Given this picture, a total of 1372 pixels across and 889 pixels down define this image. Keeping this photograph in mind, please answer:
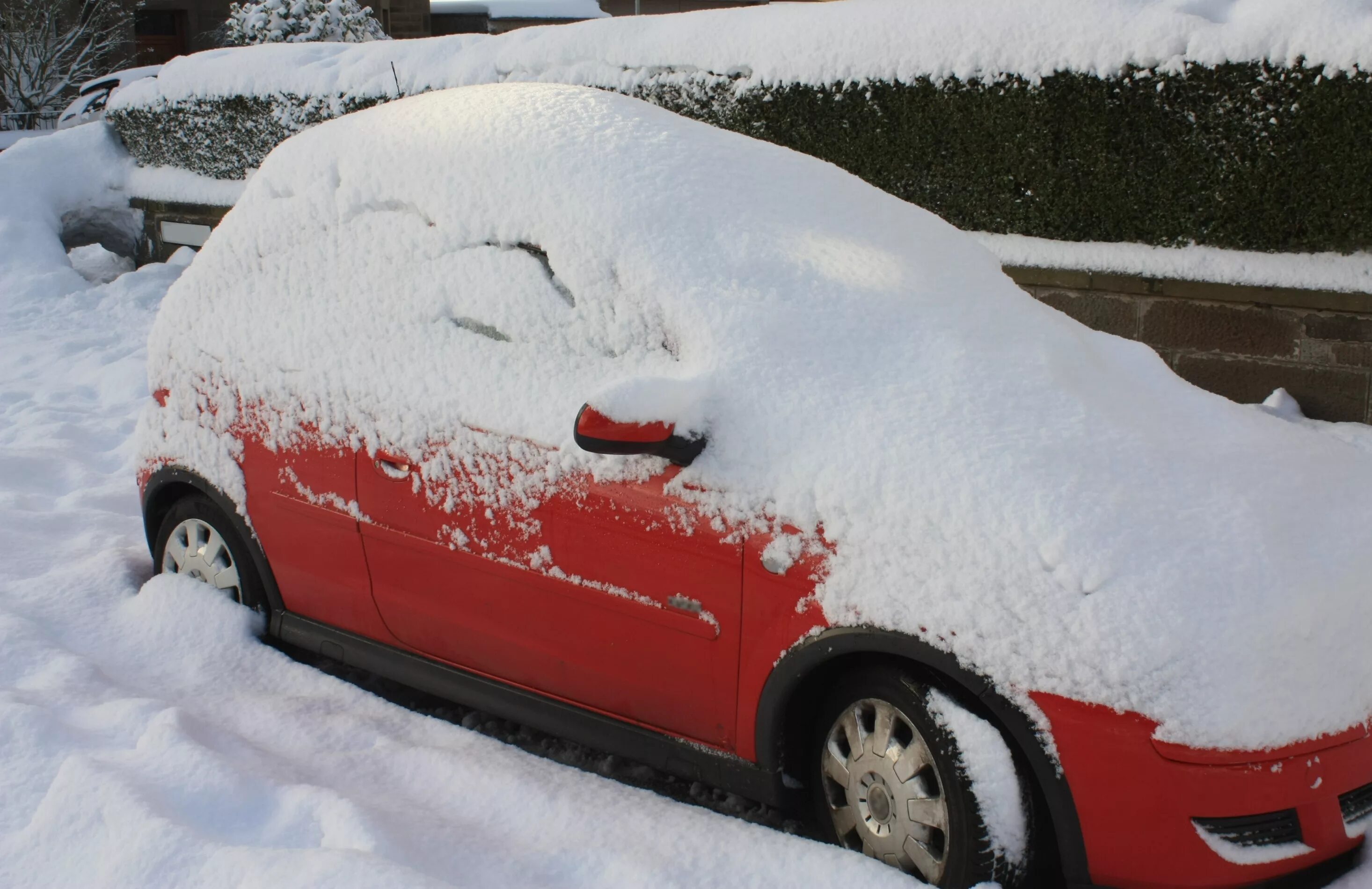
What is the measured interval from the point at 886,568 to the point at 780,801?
66 centimetres

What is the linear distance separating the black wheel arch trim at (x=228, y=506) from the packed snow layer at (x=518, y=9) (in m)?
28.9

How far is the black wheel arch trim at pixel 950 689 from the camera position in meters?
2.40

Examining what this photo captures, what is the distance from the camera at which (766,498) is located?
8.84ft

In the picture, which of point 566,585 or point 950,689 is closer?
point 950,689

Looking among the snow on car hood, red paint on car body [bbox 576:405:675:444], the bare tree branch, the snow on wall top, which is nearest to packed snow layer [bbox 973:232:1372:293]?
the snow on wall top

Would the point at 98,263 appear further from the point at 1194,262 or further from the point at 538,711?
the point at 538,711

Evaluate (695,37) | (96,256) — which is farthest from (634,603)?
(96,256)

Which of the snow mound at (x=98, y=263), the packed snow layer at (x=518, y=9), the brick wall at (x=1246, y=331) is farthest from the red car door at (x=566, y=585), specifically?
the packed snow layer at (x=518, y=9)

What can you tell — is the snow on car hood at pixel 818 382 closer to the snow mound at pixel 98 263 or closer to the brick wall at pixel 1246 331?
the brick wall at pixel 1246 331

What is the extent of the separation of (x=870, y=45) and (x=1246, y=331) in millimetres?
2356

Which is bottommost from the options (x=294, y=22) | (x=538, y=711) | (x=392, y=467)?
(x=538, y=711)

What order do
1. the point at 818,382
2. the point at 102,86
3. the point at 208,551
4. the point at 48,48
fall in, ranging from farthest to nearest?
the point at 48,48 < the point at 102,86 < the point at 208,551 < the point at 818,382

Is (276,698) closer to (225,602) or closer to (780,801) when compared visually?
(225,602)

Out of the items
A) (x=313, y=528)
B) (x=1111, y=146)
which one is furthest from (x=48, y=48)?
(x=313, y=528)
